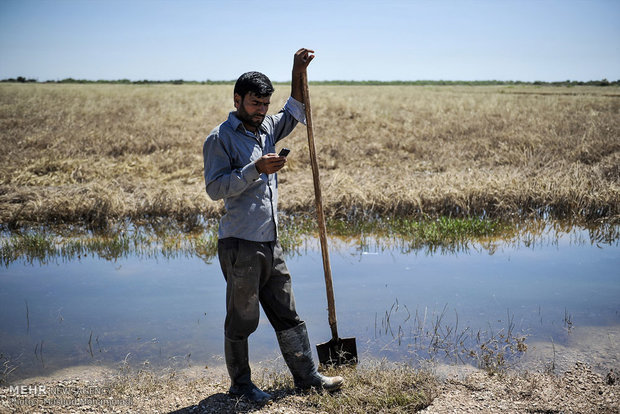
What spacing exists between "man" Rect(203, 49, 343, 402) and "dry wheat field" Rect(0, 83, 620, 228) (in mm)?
5429

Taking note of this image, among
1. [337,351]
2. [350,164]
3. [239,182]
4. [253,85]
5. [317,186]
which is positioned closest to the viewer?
[239,182]

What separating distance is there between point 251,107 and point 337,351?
1.98 metres

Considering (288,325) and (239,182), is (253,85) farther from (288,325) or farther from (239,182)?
(288,325)

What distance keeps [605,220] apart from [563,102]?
18.3 metres

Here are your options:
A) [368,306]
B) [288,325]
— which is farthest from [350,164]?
[288,325]

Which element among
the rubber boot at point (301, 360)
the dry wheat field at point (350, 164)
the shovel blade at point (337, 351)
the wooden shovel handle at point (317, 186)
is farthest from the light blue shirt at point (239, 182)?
the dry wheat field at point (350, 164)

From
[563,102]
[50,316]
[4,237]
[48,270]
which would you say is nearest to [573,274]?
[50,316]

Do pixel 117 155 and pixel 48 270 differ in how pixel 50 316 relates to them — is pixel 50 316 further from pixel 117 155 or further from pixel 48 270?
pixel 117 155

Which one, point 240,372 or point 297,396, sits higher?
point 240,372

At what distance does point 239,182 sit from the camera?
10.1ft

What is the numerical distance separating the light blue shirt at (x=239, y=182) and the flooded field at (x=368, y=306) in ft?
5.38

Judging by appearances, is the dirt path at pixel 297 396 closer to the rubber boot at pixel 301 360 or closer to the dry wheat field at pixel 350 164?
the rubber boot at pixel 301 360

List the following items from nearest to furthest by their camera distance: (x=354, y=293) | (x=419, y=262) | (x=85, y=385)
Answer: (x=85, y=385)
(x=354, y=293)
(x=419, y=262)

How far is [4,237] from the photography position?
26.5 feet
